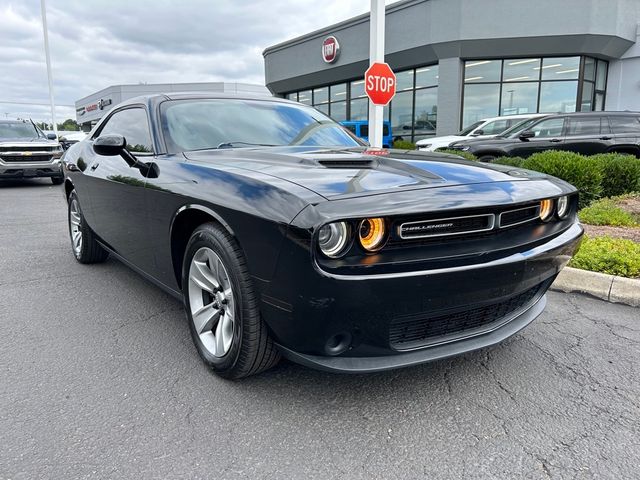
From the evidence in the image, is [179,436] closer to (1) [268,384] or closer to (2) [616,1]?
(1) [268,384]

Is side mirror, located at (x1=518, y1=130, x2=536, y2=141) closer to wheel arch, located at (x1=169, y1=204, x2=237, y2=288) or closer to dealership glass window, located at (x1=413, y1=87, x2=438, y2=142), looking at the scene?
wheel arch, located at (x1=169, y1=204, x2=237, y2=288)

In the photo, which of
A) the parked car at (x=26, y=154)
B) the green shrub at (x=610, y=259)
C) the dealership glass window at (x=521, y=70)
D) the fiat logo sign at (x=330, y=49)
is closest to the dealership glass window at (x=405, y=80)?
the fiat logo sign at (x=330, y=49)

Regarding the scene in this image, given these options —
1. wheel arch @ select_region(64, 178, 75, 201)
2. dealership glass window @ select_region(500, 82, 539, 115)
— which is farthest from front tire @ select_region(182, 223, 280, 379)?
dealership glass window @ select_region(500, 82, 539, 115)

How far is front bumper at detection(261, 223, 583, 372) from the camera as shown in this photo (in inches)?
75.1

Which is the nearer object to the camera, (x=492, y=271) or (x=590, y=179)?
(x=492, y=271)

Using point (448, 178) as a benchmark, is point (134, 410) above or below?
below

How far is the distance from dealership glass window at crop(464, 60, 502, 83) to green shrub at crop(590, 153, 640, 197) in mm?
11962

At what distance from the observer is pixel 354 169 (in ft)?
7.99

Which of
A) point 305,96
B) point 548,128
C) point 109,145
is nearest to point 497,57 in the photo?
point 548,128

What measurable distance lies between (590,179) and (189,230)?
640cm

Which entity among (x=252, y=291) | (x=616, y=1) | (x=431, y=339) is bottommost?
(x=431, y=339)

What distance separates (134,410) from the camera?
2316mm

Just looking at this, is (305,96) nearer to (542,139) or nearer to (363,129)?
(363,129)

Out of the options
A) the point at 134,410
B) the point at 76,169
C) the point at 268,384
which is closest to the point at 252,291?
the point at 268,384
